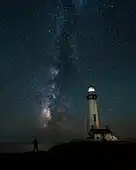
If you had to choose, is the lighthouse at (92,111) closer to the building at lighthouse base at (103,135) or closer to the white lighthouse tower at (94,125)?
the white lighthouse tower at (94,125)

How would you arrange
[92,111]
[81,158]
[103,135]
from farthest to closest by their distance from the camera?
[92,111]
[103,135]
[81,158]

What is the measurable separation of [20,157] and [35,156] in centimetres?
165

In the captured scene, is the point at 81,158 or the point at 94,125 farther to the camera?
the point at 94,125

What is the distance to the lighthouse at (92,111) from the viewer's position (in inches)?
2010

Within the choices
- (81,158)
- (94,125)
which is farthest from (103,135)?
(81,158)

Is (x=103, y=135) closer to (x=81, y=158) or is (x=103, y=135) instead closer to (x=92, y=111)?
(x=92, y=111)

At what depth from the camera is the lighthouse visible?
51044 mm

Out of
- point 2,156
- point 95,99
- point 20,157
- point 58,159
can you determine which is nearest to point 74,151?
point 58,159

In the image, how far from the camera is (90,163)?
21328 mm

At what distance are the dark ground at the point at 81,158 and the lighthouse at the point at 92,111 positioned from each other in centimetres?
2563

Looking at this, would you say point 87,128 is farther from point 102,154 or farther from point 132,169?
point 132,169

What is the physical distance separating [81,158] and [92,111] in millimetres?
30946

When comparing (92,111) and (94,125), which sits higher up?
(92,111)

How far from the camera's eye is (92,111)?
174 feet
